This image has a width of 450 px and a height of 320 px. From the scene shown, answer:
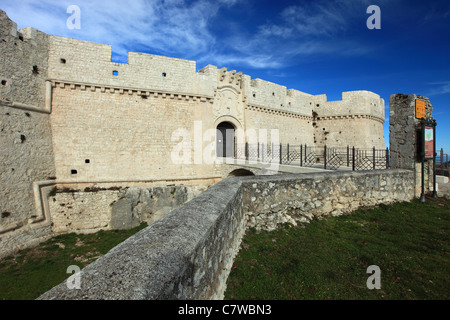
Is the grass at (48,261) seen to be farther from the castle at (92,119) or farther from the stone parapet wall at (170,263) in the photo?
the stone parapet wall at (170,263)

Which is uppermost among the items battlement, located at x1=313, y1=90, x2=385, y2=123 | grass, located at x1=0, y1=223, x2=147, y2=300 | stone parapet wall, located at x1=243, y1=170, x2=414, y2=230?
battlement, located at x1=313, y1=90, x2=385, y2=123

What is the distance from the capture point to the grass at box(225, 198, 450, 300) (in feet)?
9.82

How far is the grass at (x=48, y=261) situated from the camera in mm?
7254

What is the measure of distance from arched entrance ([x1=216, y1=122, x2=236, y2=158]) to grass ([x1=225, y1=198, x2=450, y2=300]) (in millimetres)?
12101

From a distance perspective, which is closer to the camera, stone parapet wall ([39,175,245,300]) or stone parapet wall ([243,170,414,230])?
stone parapet wall ([39,175,245,300])

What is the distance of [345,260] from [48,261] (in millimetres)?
10855

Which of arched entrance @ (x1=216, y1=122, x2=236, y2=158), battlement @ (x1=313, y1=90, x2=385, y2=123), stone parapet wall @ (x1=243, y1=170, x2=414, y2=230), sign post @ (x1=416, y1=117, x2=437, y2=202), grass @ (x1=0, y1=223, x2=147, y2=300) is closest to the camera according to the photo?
stone parapet wall @ (x1=243, y1=170, x2=414, y2=230)

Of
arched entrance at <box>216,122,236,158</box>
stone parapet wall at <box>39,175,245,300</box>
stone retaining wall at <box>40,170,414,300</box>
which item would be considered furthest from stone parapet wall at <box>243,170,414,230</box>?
arched entrance at <box>216,122,236,158</box>

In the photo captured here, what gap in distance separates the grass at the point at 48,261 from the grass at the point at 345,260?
7.58m

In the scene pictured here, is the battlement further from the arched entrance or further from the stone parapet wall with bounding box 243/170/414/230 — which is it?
the stone parapet wall with bounding box 243/170/414/230

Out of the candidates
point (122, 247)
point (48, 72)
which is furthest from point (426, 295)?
point (48, 72)

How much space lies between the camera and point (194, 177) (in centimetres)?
1412

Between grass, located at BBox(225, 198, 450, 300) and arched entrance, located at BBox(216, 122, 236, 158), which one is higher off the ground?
arched entrance, located at BBox(216, 122, 236, 158)
